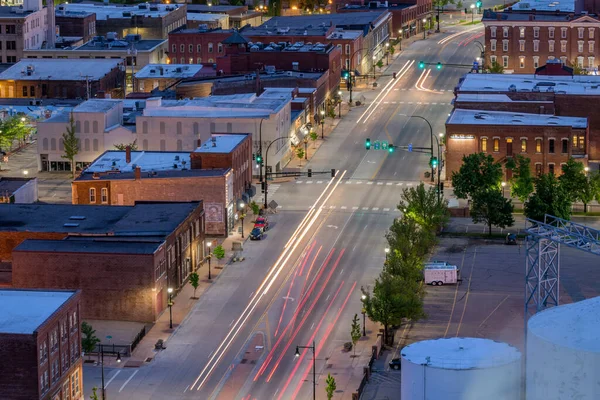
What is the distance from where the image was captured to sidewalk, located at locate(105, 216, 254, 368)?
115688mm

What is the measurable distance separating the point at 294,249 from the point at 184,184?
465 inches

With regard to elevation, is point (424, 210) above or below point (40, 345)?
below

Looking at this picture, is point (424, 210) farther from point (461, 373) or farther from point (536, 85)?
point (536, 85)

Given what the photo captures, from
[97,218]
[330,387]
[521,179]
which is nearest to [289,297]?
[97,218]

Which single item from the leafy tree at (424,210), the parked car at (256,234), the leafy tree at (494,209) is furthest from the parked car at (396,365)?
the leafy tree at (494,209)

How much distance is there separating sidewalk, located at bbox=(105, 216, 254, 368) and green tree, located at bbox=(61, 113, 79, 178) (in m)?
31.1

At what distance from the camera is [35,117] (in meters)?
197

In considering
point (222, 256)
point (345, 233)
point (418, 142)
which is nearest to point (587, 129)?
point (418, 142)

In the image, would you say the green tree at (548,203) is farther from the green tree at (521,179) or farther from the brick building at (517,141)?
the brick building at (517,141)

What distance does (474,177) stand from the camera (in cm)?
15612

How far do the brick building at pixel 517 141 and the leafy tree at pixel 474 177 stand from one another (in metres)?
10.9

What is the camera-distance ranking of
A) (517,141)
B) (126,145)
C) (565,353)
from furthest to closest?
(126,145) → (517,141) → (565,353)

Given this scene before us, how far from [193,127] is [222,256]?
3643 cm

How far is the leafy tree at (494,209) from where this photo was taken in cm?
14725
